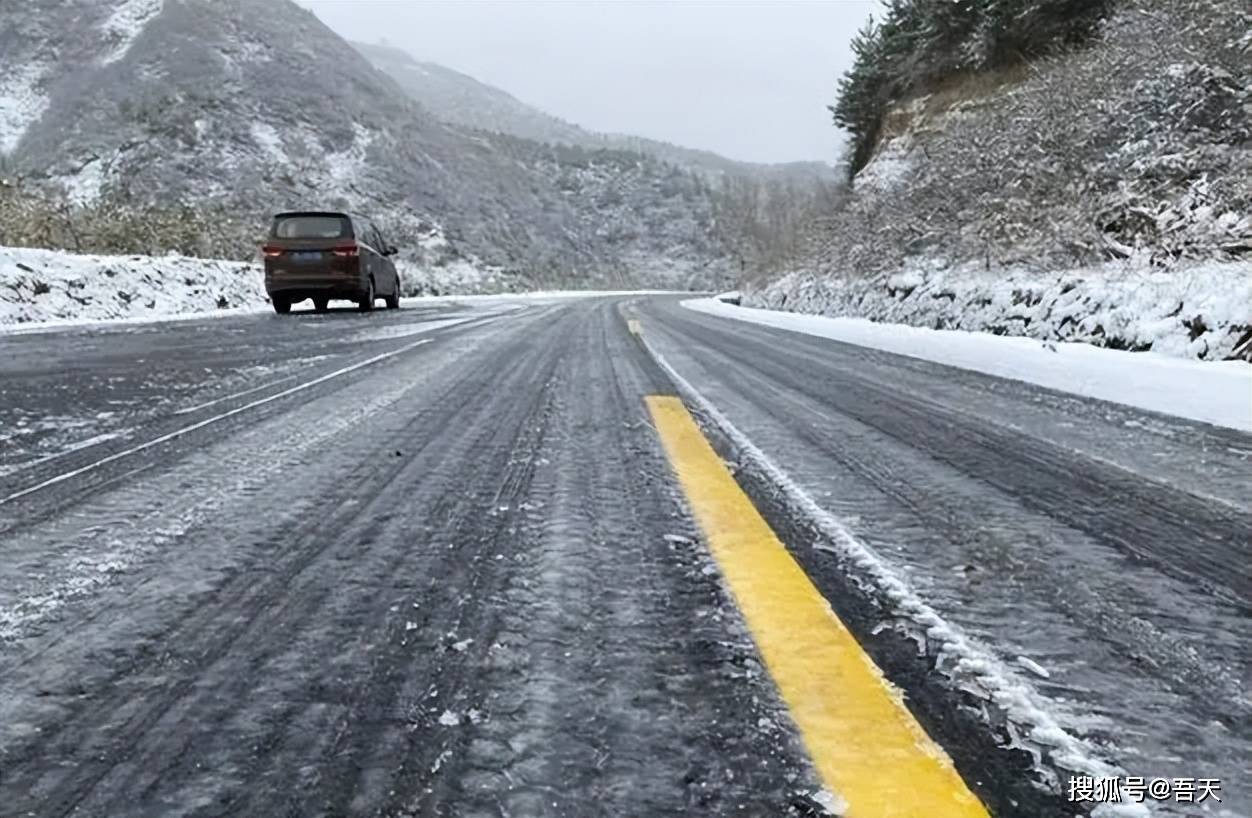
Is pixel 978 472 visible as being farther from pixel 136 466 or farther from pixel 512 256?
pixel 512 256

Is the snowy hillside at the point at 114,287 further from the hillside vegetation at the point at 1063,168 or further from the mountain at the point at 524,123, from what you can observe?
the mountain at the point at 524,123


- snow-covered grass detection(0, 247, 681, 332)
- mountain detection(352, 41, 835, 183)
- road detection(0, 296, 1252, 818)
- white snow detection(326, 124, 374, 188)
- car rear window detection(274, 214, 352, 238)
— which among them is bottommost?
road detection(0, 296, 1252, 818)

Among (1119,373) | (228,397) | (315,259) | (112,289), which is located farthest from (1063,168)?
(112,289)

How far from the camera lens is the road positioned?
0.80 metres

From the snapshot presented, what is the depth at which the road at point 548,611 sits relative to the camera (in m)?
0.80

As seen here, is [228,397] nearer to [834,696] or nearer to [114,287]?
[834,696]

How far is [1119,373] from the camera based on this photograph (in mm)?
4508

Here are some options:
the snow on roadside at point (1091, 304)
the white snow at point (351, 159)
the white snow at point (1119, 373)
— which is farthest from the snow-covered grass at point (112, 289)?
the white snow at point (351, 159)

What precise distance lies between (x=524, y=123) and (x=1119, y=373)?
143923mm

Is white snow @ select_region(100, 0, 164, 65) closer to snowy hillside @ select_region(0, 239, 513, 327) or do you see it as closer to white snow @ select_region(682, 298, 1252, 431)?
snowy hillside @ select_region(0, 239, 513, 327)

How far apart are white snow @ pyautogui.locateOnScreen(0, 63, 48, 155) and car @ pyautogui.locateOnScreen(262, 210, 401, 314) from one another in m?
41.2

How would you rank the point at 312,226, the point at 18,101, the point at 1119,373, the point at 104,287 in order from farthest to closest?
the point at 18,101 < the point at 312,226 < the point at 104,287 < the point at 1119,373

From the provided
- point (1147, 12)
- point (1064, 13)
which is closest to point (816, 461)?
point (1147, 12)

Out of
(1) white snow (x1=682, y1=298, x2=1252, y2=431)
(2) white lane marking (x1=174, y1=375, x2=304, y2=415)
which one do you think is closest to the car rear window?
(1) white snow (x1=682, y1=298, x2=1252, y2=431)
